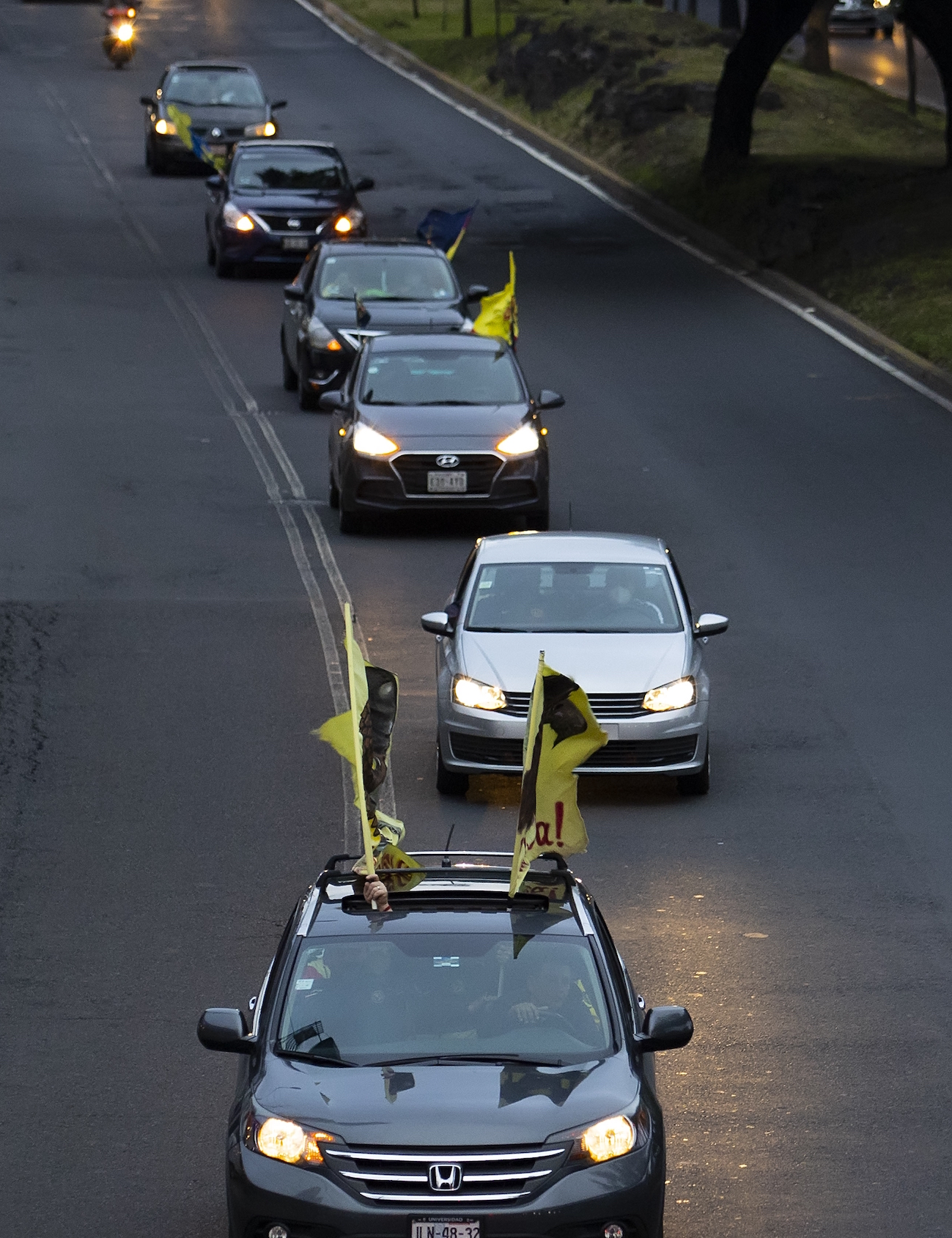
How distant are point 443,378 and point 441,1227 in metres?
16.9

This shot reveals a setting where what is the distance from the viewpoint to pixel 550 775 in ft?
30.8

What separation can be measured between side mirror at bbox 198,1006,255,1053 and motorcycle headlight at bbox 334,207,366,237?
92.0ft

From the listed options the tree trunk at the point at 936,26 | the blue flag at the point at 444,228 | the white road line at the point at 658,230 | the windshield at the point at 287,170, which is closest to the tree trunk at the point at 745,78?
the white road line at the point at 658,230

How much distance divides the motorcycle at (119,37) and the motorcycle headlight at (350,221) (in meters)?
27.5

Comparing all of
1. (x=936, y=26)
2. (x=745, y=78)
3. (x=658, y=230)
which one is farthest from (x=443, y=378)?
(x=745, y=78)

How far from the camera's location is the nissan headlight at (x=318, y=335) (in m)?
27.3

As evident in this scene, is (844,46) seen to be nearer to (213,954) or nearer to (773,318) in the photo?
(773,318)

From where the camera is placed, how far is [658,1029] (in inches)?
320

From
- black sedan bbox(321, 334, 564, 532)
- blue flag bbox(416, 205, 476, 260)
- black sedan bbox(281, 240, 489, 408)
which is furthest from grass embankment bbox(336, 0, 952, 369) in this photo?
black sedan bbox(321, 334, 564, 532)

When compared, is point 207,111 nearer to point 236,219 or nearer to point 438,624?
point 236,219

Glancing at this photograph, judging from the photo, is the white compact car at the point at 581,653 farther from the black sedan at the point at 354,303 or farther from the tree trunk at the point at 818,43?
the tree trunk at the point at 818,43

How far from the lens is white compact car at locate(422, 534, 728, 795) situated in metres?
14.8

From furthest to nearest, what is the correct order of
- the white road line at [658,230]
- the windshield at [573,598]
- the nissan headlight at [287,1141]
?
the white road line at [658,230] → the windshield at [573,598] → the nissan headlight at [287,1141]

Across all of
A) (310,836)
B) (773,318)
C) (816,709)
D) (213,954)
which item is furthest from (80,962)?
(773,318)
